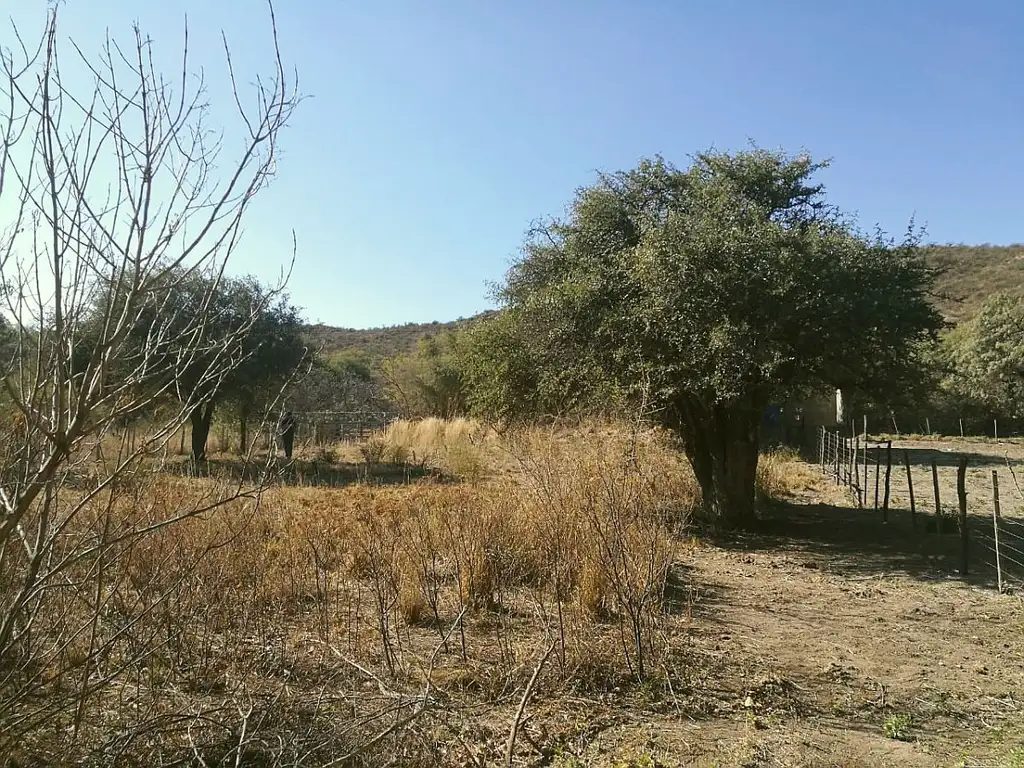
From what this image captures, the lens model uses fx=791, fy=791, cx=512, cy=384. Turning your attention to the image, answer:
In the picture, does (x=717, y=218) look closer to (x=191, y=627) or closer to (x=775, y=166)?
(x=775, y=166)

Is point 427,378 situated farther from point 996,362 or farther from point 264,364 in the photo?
point 996,362

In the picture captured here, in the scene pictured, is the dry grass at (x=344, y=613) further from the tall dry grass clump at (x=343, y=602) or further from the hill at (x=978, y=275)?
the hill at (x=978, y=275)

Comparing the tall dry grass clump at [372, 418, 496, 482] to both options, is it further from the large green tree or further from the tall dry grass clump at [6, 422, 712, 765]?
the tall dry grass clump at [6, 422, 712, 765]

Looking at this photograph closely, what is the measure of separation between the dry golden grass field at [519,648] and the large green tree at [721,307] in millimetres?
2266

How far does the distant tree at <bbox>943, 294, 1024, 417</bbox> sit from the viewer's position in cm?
3344

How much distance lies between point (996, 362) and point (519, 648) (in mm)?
35423

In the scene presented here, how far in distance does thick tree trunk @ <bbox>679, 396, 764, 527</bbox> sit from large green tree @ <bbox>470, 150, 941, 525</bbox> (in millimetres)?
21

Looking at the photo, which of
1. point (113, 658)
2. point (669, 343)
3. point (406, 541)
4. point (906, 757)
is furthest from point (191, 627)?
point (669, 343)

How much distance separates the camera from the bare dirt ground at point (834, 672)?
13.5 ft

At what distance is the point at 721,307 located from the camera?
946 centimetres

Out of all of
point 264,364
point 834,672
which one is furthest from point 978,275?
point 834,672

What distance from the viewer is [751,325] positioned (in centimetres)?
939

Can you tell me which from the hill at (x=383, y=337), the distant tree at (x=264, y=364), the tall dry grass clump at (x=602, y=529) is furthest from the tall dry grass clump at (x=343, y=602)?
the hill at (x=383, y=337)

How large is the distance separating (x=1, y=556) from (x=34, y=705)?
92cm
